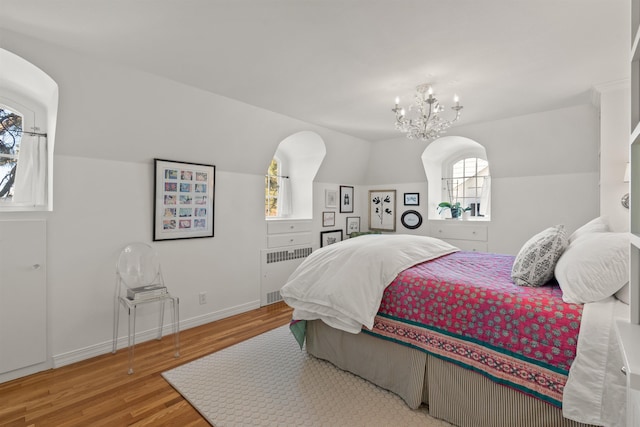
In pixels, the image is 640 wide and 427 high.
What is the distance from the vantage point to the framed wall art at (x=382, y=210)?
17.5ft

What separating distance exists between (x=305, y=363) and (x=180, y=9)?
260 cm

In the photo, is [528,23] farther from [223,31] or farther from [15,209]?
[15,209]

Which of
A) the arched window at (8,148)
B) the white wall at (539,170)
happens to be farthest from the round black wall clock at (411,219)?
the arched window at (8,148)

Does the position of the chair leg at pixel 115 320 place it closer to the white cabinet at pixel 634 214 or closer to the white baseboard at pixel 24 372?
the white baseboard at pixel 24 372

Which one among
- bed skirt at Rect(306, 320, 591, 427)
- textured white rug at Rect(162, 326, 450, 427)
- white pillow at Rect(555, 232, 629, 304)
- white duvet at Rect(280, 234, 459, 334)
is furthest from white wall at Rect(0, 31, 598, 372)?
white pillow at Rect(555, 232, 629, 304)

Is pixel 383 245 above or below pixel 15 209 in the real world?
below

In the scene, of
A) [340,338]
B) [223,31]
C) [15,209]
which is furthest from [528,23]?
[15,209]

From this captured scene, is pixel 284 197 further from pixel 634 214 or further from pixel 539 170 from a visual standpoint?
pixel 634 214

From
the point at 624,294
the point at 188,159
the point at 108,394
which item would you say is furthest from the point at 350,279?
the point at 188,159

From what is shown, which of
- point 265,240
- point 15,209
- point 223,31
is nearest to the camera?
point 223,31

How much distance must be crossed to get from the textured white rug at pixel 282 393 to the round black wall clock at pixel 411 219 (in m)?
2.97

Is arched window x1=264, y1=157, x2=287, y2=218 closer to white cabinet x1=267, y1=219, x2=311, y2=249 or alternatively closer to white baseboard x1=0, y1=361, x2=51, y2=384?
white cabinet x1=267, y1=219, x2=311, y2=249

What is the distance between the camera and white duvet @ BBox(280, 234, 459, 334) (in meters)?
2.17

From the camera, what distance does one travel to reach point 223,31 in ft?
6.66
